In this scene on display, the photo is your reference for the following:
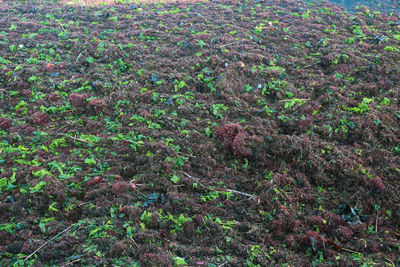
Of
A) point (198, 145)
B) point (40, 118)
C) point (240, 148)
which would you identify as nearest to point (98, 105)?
point (40, 118)

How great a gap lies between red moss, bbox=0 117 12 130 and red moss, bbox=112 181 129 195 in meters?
2.23

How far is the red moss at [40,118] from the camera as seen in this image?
4.60 meters

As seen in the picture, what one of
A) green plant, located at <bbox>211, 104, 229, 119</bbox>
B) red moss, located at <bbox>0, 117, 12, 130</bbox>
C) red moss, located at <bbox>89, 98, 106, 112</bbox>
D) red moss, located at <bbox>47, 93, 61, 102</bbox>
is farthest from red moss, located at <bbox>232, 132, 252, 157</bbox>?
red moss, located at <bbox>0, 117, 12, 130</bbox>

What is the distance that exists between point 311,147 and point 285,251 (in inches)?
60.4

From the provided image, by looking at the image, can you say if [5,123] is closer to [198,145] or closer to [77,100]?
[77,100]

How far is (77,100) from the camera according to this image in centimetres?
494

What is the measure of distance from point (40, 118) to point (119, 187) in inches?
81.1

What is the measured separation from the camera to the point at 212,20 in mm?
7703

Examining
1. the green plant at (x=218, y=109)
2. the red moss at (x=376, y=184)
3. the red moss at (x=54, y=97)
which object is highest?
the green plant at (x=218, y=109)

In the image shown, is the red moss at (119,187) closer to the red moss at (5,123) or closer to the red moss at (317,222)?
the red moss at (317,222)

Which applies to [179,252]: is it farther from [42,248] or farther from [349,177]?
[349,177]

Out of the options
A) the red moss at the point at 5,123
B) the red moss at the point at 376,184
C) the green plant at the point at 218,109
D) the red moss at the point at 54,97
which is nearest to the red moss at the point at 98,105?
the red moss at the point at 54,97

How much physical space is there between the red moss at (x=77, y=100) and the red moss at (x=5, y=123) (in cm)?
90

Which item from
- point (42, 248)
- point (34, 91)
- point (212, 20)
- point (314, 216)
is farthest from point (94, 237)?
point (212, 20)
